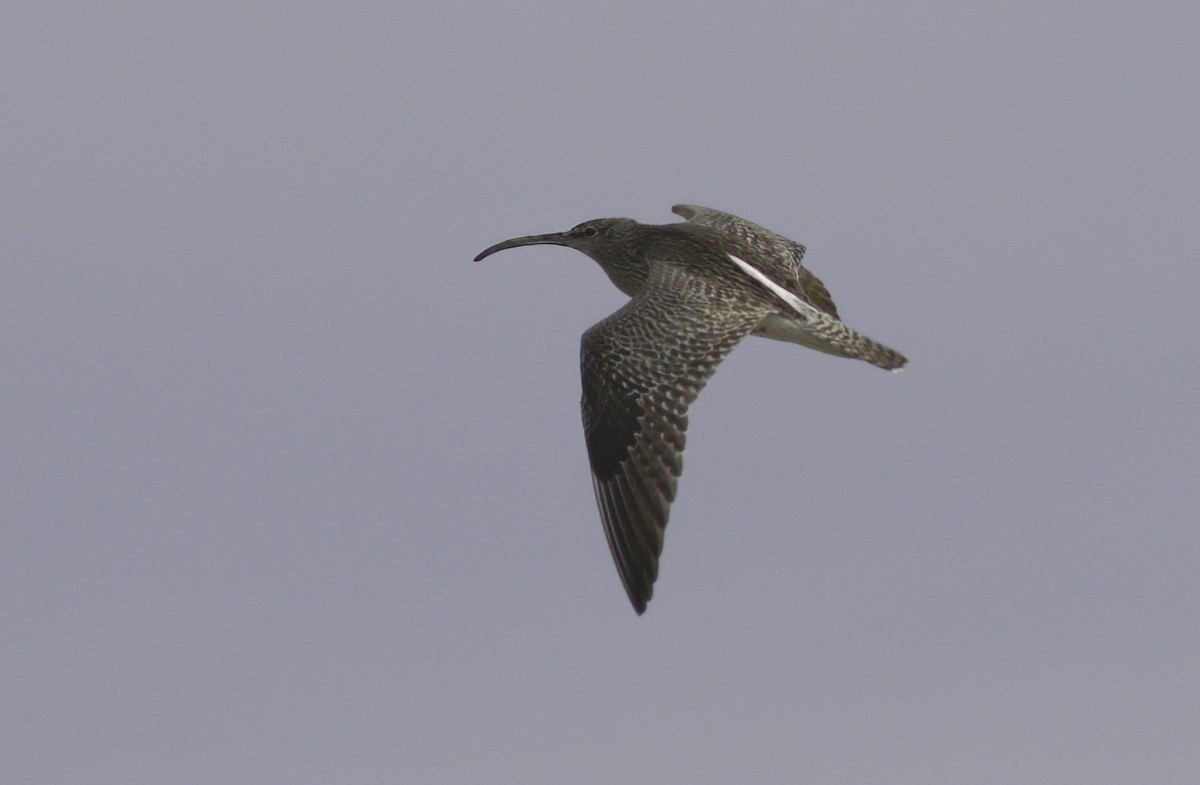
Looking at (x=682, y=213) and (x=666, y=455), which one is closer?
(x=666, y=455)

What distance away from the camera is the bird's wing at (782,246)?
2350 centimetres

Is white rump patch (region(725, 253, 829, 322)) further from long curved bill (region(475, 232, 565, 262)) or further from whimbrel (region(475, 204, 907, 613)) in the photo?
long curved bill (region(475, 232, 565, 262))

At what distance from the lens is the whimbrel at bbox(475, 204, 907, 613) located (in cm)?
1939

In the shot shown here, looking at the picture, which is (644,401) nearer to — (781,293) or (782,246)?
(781,293)

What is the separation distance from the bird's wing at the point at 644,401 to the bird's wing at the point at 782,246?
8.55 feet

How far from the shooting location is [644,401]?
64.5 ft

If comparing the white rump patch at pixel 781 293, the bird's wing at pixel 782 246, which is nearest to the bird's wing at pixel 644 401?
the white rump patch at pixel 781 293

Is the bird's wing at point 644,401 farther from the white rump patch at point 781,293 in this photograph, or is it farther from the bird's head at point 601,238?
the bird's head at point 601,238

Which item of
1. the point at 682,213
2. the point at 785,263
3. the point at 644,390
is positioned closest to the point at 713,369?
the point at 644,390

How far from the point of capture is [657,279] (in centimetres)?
2161

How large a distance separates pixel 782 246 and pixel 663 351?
4998 millimetres

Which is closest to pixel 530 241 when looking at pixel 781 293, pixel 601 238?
pixel 601 238

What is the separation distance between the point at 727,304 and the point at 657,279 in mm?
1003

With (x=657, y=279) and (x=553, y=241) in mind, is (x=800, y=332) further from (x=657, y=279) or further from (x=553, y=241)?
(x=553, y=241)
